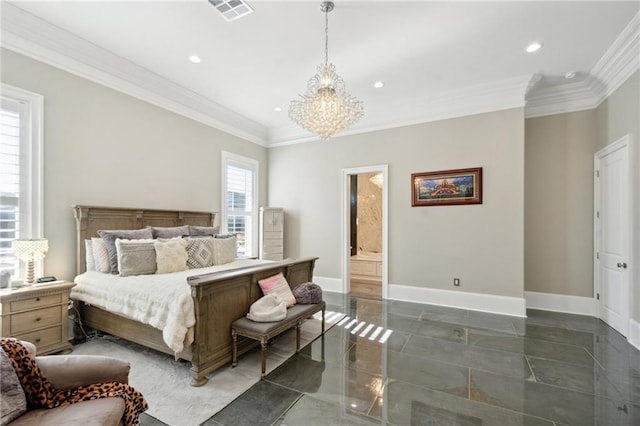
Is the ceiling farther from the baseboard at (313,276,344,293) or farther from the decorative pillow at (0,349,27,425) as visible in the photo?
the baseboard at (313,276,344,293)

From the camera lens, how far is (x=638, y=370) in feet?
8.11

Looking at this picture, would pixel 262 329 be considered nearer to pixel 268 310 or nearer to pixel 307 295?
pixel 268 310

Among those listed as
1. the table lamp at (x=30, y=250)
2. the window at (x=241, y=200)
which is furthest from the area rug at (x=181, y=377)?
the window at (x=241, y=200)

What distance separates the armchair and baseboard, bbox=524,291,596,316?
517 centimetres

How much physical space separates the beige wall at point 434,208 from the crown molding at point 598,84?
25.1 inches

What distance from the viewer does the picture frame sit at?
416 cm

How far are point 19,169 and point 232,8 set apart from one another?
8.65ft

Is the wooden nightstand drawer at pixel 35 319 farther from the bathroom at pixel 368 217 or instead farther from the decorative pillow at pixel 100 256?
the bathroom at pixel 368 217

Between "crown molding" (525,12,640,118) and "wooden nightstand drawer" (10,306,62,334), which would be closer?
"wooden nightstand drawer" (10,306,62,334)

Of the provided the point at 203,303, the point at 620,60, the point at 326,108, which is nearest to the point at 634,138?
the point at 620,60

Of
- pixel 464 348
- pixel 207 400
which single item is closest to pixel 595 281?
pixel 464 348

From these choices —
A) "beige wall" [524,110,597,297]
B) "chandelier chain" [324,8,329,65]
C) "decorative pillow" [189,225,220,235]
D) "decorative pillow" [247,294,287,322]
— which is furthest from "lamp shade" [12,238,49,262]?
"beige wall" [524,110,597,297]

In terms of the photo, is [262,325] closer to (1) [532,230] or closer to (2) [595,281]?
(1) [532,230]

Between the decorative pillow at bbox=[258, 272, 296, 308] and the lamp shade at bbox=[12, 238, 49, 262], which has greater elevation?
the lamp shade at bbox=[12, 238, 49, 262]
